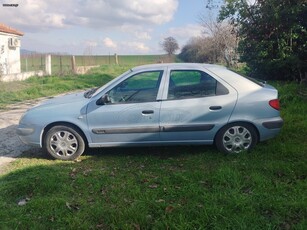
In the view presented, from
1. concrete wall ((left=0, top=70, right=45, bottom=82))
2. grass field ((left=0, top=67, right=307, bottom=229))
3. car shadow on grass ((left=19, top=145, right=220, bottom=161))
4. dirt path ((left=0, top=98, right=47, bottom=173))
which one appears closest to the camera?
grass field ((left=0, top=67, right=307, bottom=229))

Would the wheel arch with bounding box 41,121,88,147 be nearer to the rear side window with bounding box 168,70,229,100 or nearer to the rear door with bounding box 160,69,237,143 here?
the rear door with bounding box 160,69,237,143

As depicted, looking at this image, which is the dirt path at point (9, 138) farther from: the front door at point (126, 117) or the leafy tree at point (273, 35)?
the leafy tree at point (273, 35)

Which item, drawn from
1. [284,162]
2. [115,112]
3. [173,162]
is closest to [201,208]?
[173,162]

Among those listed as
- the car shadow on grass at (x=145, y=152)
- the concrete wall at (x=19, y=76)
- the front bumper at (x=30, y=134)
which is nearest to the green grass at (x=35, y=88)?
the concrete wall at (x=19, y=76)

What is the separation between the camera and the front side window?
5.14 metres

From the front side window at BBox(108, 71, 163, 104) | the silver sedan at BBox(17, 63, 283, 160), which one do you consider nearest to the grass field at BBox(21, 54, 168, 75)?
the silver sedan at BBox(17, 63, 283, 160)

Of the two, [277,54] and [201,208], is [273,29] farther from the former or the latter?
[201,208]

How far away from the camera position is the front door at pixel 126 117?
5059mm

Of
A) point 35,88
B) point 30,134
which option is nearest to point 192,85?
point 30,134

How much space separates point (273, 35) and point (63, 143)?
9.02m

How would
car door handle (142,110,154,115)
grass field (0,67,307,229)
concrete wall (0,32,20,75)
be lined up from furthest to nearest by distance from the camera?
concrete wall (0,32,20,75), car door handle (142,110,154,115), grass field (0,67,307,229)

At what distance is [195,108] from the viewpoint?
199 inches

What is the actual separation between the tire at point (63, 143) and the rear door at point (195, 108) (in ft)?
4.62

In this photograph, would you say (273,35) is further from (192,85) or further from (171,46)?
(171,46)
